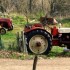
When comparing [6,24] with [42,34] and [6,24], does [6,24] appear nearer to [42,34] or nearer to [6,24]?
[6,24]

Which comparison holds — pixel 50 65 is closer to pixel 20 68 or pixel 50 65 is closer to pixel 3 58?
pixel 20 68

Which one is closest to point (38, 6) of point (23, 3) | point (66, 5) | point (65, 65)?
point (23, 3)

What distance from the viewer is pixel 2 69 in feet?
34.2

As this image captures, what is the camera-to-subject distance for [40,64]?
11.2 metres

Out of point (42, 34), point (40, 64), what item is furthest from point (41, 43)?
point (40, 64)

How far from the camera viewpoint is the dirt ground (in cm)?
1065

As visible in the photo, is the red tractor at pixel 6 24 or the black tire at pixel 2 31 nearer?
the black tire at pixel 2 31

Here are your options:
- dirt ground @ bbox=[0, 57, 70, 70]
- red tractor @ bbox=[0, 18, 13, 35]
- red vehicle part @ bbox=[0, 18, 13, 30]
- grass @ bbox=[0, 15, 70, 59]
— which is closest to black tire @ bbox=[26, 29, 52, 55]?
grass @ bbox=[0, 15, 70, 59]

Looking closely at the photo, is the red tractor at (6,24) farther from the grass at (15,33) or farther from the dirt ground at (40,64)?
the dirt ground at (40,64)

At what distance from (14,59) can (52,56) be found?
5.50 ft

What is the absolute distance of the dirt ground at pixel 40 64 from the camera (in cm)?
1065

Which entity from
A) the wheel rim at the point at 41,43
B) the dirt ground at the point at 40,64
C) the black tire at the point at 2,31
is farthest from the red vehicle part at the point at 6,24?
the dirt ground at the point at 40,64

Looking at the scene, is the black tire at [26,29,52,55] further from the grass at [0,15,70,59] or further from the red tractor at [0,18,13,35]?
the red tractor at [0,18,13,35]

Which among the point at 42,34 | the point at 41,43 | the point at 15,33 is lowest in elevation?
the point at 15,33
